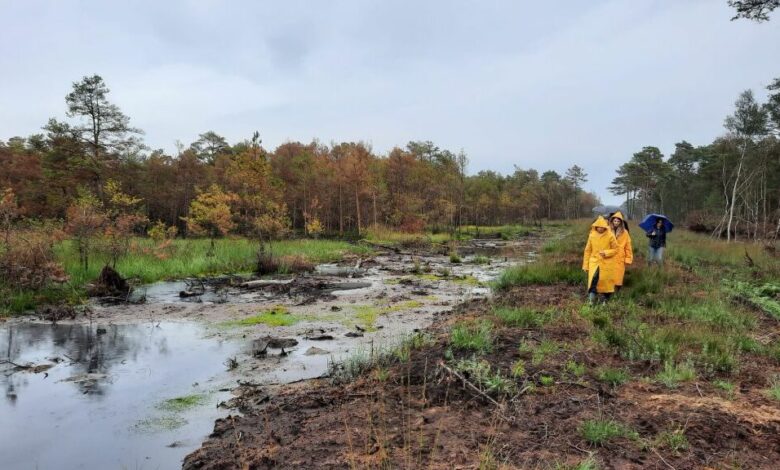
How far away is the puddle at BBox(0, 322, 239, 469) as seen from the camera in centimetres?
457

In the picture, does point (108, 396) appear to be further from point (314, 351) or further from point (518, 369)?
point (518, 369)

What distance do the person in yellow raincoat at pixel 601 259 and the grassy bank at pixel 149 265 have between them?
1303 cm

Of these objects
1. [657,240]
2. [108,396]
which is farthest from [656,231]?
[108,396]

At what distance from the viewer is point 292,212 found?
166ft

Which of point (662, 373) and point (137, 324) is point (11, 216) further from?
point (662, 373)

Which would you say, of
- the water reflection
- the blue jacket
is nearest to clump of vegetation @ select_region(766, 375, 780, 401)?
the water reflection

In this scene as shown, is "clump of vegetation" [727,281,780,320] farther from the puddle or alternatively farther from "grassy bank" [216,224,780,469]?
the puddle

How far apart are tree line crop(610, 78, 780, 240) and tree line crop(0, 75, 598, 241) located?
66.8ft

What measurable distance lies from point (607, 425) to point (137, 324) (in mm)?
10045

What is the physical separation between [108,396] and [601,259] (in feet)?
26.7

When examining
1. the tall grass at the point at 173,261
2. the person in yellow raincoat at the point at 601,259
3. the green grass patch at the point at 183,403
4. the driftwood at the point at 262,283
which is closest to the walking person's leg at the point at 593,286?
the person in yellow raincoat at the point at 601,259

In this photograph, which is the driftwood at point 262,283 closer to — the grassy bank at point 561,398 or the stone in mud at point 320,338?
the stone in mud at point 320,338

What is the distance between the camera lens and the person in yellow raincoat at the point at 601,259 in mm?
8266

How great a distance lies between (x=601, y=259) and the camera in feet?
27.2
